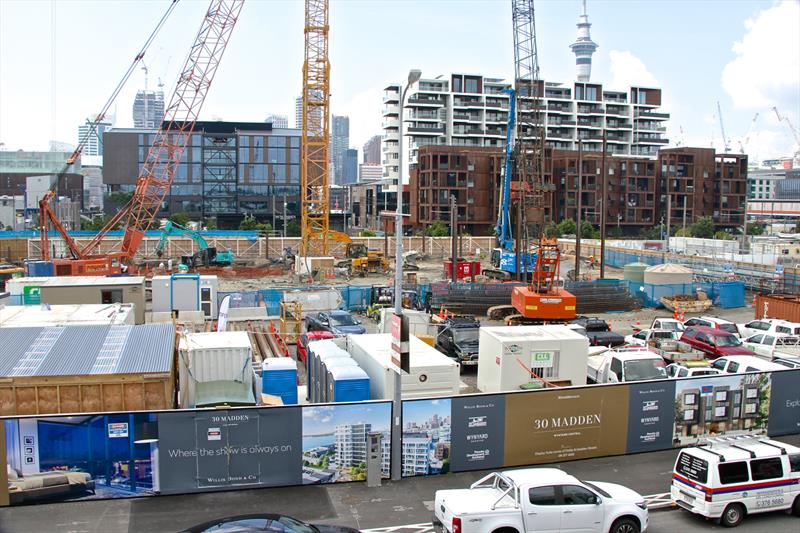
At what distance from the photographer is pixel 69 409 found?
46.4 feet

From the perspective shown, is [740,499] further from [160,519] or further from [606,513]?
[160,519]

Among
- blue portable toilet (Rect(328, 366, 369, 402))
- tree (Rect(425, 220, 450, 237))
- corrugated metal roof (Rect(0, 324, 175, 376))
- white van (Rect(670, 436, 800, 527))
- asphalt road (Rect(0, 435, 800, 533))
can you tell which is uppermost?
tree (Rect(425, 220, 450, 237))

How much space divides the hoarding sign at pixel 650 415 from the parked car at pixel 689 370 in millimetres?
3917

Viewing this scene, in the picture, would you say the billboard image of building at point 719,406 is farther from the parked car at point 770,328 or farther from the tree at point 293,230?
the tree at point 293,230

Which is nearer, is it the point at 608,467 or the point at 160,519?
the point at 160,519

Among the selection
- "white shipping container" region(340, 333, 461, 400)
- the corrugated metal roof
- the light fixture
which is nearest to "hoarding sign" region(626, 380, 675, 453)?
"white shipping container" region(340, 333, 461, 400)

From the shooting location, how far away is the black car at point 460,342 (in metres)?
25.1

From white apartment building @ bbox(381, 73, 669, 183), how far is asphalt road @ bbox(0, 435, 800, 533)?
4060 inches

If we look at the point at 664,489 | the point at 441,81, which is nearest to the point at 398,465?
the point at 664,489

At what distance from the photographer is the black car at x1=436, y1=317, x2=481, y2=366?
25081 millimetres

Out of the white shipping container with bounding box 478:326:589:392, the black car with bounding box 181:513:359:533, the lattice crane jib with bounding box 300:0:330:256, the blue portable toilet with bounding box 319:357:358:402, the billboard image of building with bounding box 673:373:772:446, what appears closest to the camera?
the black car with bounding box 181:513:359:533

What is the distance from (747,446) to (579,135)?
120 metres

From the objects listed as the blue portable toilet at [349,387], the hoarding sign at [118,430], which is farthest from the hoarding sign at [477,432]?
the hoarding sign at [118,430]

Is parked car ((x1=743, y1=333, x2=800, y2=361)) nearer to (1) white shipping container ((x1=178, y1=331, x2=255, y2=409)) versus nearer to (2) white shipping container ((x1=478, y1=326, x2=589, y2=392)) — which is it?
(2) white shipping container ((x1=478, y1=326, x2=589, y2=392))
